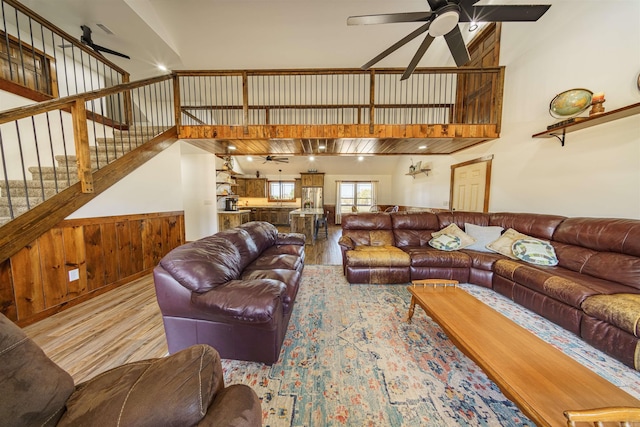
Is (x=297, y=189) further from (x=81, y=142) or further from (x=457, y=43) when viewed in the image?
(x=457, y=43)

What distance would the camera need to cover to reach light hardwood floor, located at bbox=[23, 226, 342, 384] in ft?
5.29

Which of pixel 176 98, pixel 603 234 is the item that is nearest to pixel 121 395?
pixel 603 234

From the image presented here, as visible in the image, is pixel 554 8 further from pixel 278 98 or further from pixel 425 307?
pixel 278 98

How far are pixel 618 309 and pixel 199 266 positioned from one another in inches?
121

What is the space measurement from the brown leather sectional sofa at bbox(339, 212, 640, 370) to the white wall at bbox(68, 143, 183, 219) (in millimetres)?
3022

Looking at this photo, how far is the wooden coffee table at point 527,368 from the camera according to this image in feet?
3.05

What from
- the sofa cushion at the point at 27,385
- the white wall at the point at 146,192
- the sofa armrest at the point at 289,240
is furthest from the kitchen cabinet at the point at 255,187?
the sofa cushion at the point at 27,385

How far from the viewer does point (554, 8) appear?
2854mm

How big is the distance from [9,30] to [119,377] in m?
5.19

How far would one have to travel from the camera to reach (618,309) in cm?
158

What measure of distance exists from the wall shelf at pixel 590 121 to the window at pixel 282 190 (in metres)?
7.44

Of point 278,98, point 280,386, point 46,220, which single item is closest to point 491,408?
point 280,386

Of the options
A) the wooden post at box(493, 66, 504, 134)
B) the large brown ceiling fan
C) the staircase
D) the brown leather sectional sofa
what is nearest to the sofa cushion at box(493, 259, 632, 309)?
the brown leather sectional sofa

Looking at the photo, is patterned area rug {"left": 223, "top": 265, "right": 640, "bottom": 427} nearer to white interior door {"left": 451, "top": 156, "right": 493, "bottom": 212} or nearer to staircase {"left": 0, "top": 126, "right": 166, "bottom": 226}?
white interior door {"left": 451, "top": 156, "right": 493, "bottom": 212}
